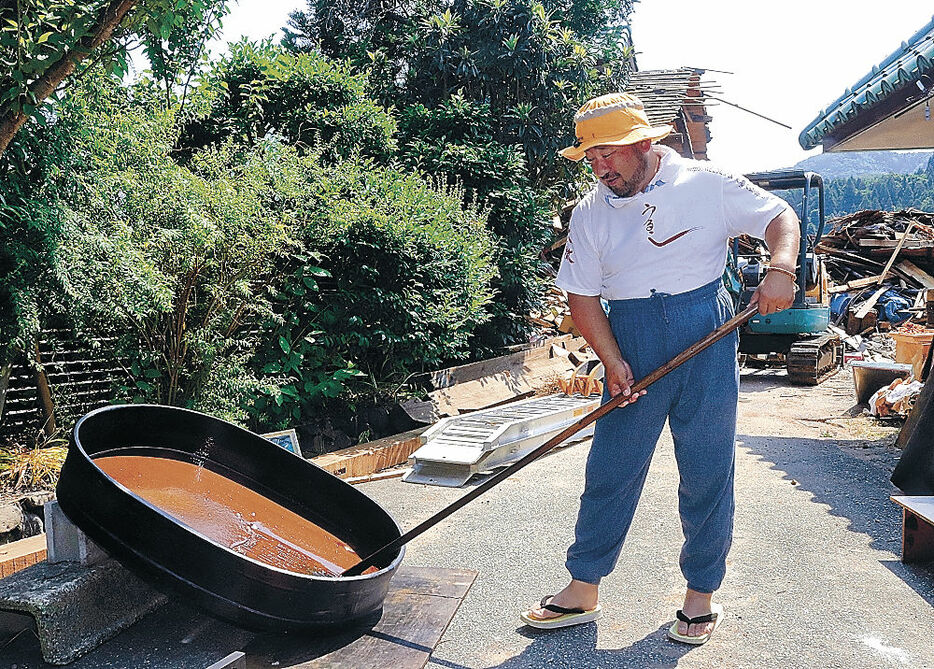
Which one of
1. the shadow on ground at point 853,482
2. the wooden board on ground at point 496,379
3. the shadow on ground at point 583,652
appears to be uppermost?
the wooden board on ground at point 496,379

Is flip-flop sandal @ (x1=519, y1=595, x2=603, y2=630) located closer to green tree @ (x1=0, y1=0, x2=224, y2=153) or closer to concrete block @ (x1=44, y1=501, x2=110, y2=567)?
concrete block @ (x1=44, y1=501, x2=110, y2=567)

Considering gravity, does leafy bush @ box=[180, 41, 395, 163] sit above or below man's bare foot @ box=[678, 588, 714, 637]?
above

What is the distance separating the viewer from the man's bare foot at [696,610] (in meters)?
3.28

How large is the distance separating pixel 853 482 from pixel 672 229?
374 cm

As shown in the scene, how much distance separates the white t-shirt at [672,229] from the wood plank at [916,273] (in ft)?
65.3

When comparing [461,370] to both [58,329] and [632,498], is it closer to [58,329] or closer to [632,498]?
[58,329]

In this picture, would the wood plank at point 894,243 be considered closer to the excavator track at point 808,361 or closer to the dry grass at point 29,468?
the excavator track at point 808,361

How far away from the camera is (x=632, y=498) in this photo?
11.0ft

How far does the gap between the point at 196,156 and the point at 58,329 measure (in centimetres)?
169

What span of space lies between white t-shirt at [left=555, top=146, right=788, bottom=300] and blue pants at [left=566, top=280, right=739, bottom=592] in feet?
0.26

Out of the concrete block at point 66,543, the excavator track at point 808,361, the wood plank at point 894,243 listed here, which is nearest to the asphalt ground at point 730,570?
the concrete block at point 66,543

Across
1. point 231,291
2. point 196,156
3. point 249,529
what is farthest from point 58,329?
point 249,529

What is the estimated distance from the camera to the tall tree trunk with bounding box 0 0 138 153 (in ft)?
11.7

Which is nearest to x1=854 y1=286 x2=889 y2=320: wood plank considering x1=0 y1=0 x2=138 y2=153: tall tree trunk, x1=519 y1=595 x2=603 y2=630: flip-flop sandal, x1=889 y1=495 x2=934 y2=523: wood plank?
x1=889 y1=495 x2=934 y2=523: wood plank
